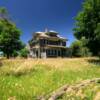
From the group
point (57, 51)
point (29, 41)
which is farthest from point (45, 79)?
point (29, 41)

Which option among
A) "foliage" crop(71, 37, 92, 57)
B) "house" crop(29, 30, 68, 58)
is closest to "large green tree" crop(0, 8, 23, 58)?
"house" crop(29, 30, 68, 58)

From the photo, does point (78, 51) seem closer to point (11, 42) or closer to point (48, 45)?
point (48, 45)

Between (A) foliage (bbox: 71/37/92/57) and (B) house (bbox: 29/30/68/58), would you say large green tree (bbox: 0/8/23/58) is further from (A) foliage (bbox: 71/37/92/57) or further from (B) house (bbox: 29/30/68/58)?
(A) foliage (bbox: 71/37/92/57)

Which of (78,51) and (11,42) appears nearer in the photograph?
(11,42)

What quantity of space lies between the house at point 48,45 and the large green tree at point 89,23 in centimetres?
2502

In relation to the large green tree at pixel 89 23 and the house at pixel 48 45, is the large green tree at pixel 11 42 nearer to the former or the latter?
the house at pixel 48 45

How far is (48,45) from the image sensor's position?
65.4 m

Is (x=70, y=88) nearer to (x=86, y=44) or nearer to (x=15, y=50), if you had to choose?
(x=86, y=44)

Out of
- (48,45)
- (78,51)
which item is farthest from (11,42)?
(78,51)

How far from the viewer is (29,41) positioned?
73.7 metres

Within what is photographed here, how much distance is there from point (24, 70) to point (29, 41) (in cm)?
5237

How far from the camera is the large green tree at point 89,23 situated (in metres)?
38.9

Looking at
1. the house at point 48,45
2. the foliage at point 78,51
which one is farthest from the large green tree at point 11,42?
the foliage at point 78,51

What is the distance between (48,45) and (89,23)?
27.3 metres
